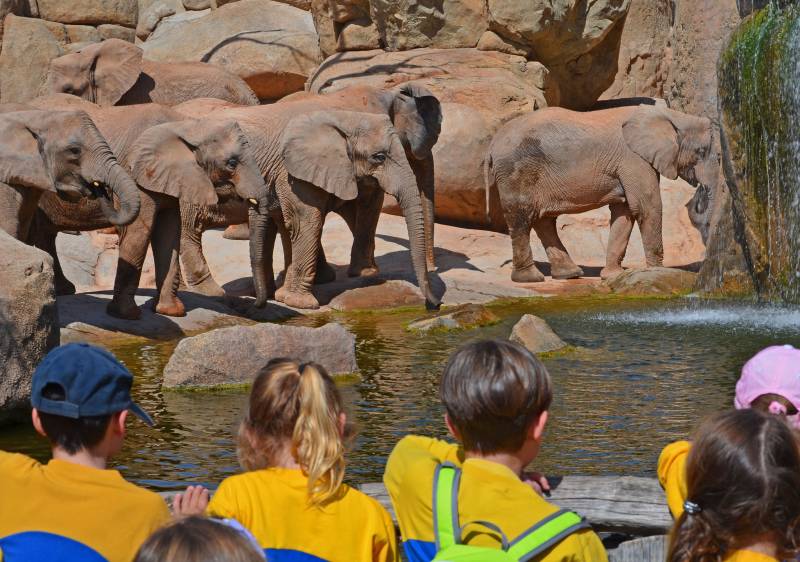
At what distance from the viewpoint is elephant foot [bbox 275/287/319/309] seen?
14.2 meters

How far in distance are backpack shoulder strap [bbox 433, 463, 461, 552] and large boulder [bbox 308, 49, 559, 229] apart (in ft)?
50.1

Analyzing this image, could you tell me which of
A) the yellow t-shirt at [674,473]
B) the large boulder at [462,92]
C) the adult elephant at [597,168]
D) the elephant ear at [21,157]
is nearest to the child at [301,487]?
the yellow t-shirt at [674,473]

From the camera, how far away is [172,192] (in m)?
12.8

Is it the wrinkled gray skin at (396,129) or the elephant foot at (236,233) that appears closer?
the wrinkled gray skin at (396,129)

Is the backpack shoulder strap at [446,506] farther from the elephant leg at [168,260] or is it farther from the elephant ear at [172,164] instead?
the elephant ear at [172,164]

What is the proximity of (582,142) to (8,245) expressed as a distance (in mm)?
9739

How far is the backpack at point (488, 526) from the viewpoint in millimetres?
2793

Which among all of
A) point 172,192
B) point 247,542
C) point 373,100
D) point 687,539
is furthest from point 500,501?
point 373,100

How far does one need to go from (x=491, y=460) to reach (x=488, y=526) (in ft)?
1.03

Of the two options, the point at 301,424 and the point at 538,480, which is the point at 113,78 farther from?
→ the point at 301,424

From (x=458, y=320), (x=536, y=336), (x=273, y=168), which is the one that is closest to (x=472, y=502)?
(x=536, y=336)

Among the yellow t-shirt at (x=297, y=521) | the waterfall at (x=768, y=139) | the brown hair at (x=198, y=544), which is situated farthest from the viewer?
the waterfall at (x=768, y=139)

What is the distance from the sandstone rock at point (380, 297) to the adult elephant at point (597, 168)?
2.14 meters

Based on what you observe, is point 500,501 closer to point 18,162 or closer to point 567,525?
point 567,525
